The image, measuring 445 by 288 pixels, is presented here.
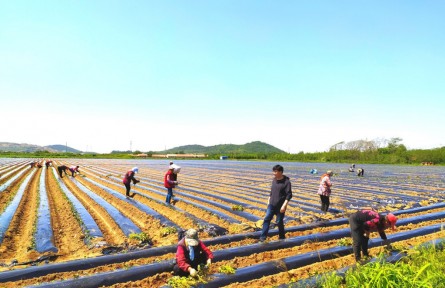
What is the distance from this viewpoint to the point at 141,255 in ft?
20.1

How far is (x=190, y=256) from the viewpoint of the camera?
505 cm

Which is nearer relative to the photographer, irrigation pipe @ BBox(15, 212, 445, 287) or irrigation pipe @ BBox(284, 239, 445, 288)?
irrigation pipe @ BBox(284, 239, 445, 288)

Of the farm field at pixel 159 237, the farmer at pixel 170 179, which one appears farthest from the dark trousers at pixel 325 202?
the farmer at pixel 170 179

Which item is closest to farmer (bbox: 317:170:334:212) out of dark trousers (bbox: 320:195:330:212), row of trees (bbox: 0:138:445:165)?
dark trousers (bbox: 320:195:330:212)

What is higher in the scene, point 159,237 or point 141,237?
point 141,237

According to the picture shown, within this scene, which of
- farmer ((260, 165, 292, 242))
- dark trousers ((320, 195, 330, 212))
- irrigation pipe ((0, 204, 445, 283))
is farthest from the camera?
dark trousers ((320, 195, 330, 212))

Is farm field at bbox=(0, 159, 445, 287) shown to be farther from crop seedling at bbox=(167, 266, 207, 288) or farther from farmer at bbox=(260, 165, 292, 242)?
farmer at bbox=(260, 165, 292, 242)

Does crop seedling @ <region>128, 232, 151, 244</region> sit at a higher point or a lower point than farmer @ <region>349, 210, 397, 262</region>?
lower

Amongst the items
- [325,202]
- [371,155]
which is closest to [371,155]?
[371,155]

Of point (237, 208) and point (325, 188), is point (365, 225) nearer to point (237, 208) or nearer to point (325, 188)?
point (325, 188)

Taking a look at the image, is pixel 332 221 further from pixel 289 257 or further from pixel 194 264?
pixel 194 264

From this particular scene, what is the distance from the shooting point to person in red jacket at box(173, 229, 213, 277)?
16.3 feet

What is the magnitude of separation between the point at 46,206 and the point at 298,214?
9259 mm

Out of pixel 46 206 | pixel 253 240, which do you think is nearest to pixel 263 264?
pixel 253 240
